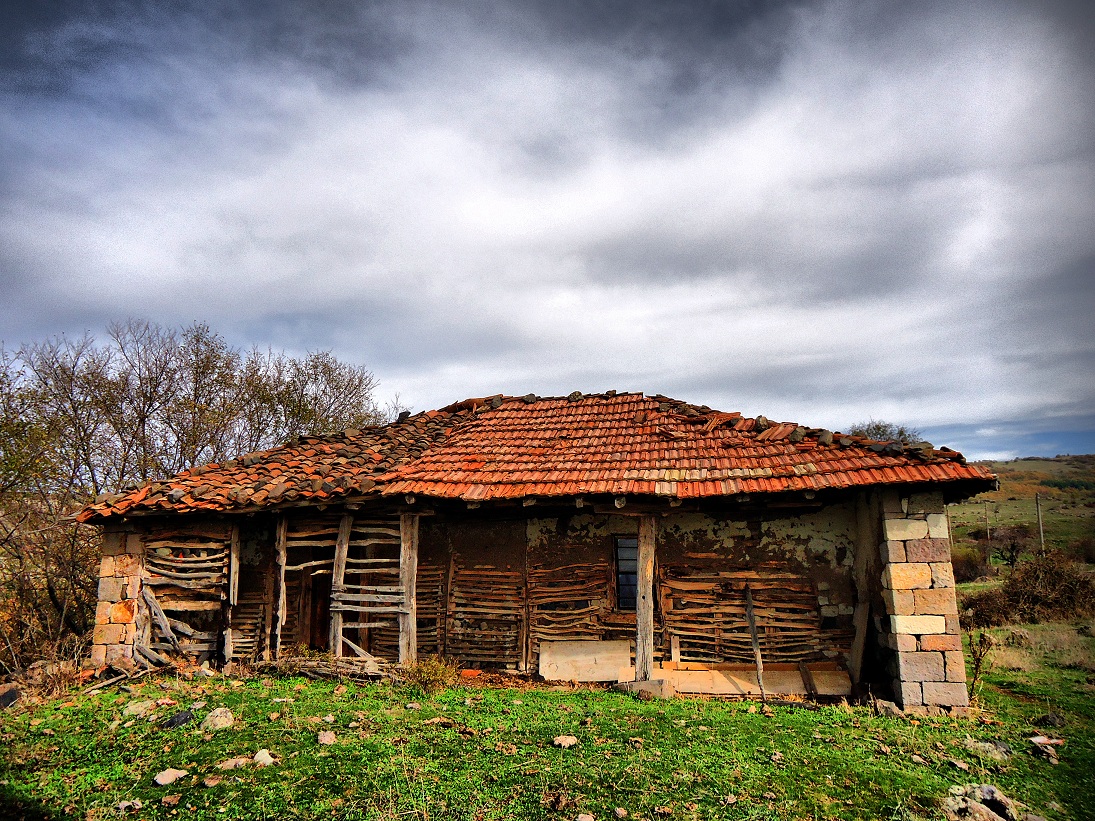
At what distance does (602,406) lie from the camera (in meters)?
12.5

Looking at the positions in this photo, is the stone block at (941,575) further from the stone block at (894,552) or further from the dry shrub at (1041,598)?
the dry shrub at (1041,598)

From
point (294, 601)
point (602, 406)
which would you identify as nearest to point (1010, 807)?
point (602, 406)

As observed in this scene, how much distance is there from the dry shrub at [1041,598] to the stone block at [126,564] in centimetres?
1640

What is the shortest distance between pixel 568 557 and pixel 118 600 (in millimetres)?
7077

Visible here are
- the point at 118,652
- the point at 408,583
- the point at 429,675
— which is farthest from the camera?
the point at 408,583

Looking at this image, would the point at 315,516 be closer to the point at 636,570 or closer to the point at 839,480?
the point at 636,570

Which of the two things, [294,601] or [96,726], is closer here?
[96,726]

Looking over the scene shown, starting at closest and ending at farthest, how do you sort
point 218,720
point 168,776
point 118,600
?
point 168,776 → point 218,720 → point 118,600

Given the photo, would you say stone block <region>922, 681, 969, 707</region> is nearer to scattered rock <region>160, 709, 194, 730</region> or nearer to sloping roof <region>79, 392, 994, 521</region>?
sloping roof <region>79, 392, 994, 521</region>

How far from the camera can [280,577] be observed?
31.6 feet

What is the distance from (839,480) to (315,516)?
26.4ft

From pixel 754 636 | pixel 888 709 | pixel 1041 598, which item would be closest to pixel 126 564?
pixel 754 636

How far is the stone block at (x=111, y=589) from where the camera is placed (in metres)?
9.30

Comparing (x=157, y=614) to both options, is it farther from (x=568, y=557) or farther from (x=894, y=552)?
(x=894, y=552)
